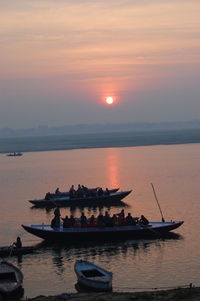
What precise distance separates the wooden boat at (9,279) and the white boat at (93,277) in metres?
2.86

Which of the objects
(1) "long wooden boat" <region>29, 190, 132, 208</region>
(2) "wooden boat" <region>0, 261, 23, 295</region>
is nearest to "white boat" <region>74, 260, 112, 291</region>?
(2) "wooden boat" <region>0, 261, 23, 295</region>

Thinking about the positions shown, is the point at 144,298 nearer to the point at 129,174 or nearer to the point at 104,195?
the point at 104,195

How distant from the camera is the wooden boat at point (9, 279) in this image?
3051 cm

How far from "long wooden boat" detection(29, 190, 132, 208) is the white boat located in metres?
29.7

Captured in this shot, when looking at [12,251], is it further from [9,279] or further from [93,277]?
[93,277]

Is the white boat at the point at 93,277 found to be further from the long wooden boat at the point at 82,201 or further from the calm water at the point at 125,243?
the long wooden boat at the point at 82,201

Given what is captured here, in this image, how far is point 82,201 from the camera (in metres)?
63.3

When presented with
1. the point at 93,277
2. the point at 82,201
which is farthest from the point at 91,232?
the point at 82,201

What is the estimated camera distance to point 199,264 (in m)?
35.6

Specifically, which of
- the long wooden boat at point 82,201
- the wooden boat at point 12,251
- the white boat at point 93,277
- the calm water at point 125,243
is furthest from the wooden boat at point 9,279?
the long wooden boat at point 82,201

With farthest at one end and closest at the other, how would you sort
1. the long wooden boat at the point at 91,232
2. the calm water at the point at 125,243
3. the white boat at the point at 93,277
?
the long wooden boat at the point at 91,232, the calm water at the point at 125,243, the white boat at the point at 93,277

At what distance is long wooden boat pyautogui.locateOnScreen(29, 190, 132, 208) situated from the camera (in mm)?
62719

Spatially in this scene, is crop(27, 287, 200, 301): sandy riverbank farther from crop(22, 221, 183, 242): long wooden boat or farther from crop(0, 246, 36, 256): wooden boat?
crop(22, 221, 183, 242): long wooden boat

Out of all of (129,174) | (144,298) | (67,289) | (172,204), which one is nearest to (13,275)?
(67,289)
